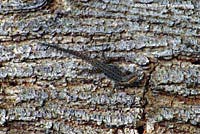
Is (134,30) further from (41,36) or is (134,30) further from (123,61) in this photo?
(41,36)

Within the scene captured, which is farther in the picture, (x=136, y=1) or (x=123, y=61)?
(x=136, y=1)

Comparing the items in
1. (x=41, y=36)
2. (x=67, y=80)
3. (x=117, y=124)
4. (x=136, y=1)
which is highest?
(x=136, y=1)

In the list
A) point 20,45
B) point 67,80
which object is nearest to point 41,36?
point 20,45
